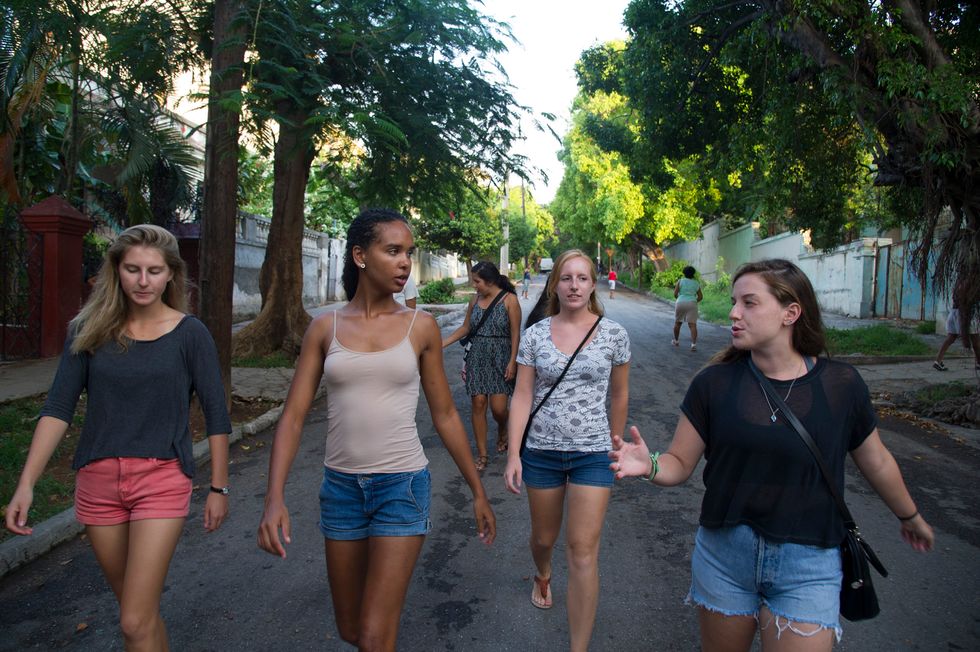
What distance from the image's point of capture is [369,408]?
2.64 meters

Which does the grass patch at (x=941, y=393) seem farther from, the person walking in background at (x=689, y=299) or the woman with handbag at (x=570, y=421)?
the woman with handbag at (x=570, y=421)

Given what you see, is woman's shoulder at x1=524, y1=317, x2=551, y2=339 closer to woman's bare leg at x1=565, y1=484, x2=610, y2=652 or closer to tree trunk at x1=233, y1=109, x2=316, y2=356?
woman's bare leg at x1=565, y1=484, x2=610, y2=652

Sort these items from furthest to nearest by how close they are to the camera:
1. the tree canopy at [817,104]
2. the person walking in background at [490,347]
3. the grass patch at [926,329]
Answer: the grass patch at [926,329]
the tree canopy at [817,104]
the person walking in background at [490,347]

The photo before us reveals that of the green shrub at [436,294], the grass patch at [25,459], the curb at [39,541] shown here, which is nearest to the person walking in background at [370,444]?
the curb at [39,541]

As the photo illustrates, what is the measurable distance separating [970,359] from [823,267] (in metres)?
12.8

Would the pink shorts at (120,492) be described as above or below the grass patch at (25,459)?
above

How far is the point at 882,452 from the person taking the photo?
2350 millimetres

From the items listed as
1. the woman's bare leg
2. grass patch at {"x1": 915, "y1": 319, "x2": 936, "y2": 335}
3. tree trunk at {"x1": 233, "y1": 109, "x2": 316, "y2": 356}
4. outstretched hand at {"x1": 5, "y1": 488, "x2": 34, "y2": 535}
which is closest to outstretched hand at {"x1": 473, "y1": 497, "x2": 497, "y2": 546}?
the woman's bare leg

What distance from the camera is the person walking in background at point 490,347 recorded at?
639cm

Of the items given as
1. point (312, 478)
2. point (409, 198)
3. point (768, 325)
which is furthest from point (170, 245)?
point (409, 198)

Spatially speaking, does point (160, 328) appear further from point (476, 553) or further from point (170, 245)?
point (476, 553)

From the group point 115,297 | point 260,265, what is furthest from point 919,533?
point 260,265

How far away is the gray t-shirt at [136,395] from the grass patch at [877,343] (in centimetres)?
1282

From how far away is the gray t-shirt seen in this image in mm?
2623
